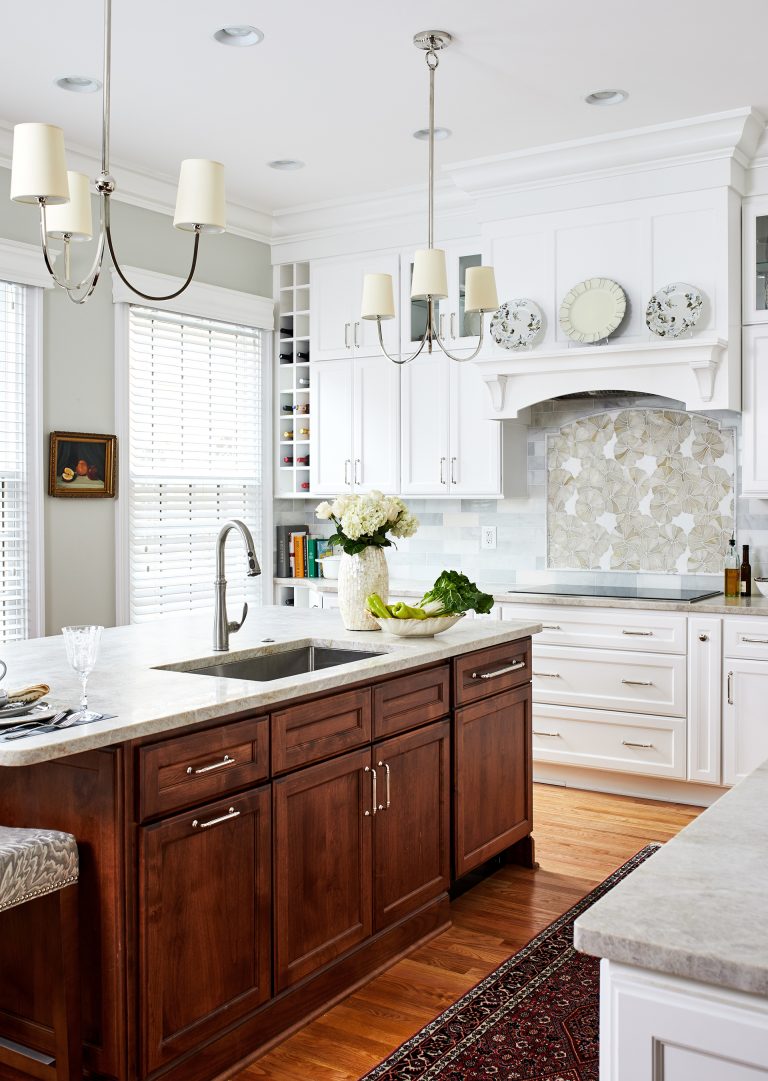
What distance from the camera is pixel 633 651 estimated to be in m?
4.57

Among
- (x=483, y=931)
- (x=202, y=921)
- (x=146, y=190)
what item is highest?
(x=146, y=190)

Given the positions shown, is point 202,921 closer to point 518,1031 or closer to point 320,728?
point 320,728

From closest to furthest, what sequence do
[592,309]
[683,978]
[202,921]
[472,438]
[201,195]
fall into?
[683,978] < [202,921] < [201,195] < [592,309] < [472,438]

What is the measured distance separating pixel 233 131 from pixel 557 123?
141cm

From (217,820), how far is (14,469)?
106 inches

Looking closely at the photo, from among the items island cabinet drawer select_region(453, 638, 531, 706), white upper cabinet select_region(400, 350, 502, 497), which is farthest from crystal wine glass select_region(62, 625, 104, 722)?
white upper cabinet select_region(400, 350, 502, 497)

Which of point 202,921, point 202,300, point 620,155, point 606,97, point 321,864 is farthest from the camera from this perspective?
point 202,300

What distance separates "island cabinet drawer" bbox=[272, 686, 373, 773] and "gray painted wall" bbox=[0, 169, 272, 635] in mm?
2320

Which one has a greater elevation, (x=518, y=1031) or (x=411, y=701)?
(x=411, y=701)

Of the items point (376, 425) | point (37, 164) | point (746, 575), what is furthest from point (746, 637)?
point (37, 164)

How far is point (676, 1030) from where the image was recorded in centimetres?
110

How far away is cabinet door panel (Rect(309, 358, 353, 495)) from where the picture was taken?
5777mm

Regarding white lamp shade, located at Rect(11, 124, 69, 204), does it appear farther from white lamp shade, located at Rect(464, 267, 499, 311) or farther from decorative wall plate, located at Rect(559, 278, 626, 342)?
decorative wall plate, located at Rect(559, 278, 626, 342)

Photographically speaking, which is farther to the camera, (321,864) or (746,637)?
(746,637)
